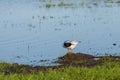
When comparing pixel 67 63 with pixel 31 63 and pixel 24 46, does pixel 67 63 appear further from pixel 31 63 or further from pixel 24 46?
pixel 24 46

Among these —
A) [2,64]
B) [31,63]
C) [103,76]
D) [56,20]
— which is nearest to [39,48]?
[31,63]

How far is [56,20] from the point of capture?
22.3 meters

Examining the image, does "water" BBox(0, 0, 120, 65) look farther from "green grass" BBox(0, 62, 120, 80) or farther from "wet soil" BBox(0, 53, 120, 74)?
"green grass" BBox(0, 62, 120, 80)

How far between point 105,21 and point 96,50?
796 cm

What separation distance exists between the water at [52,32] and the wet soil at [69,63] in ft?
2.10

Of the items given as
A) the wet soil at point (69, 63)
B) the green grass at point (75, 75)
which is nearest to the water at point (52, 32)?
the wet soil at point (69, 63)

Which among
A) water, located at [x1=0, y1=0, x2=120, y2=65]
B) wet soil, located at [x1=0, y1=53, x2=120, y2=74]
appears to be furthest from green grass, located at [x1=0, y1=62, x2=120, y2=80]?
water, located at [x1=0, y1=0, x2=120, y2=65]

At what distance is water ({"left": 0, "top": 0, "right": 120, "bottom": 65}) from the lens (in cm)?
1379

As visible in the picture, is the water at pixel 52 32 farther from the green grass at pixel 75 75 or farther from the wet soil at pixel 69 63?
the green grass at pixel 75 75

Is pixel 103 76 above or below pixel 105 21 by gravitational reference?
above

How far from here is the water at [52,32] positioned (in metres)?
13.8

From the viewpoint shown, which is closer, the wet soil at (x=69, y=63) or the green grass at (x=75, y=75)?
the green grass at (x=75, y=75)

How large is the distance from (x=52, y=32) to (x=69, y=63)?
7017 millimetres

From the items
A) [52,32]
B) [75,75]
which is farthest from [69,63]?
[52,32]
